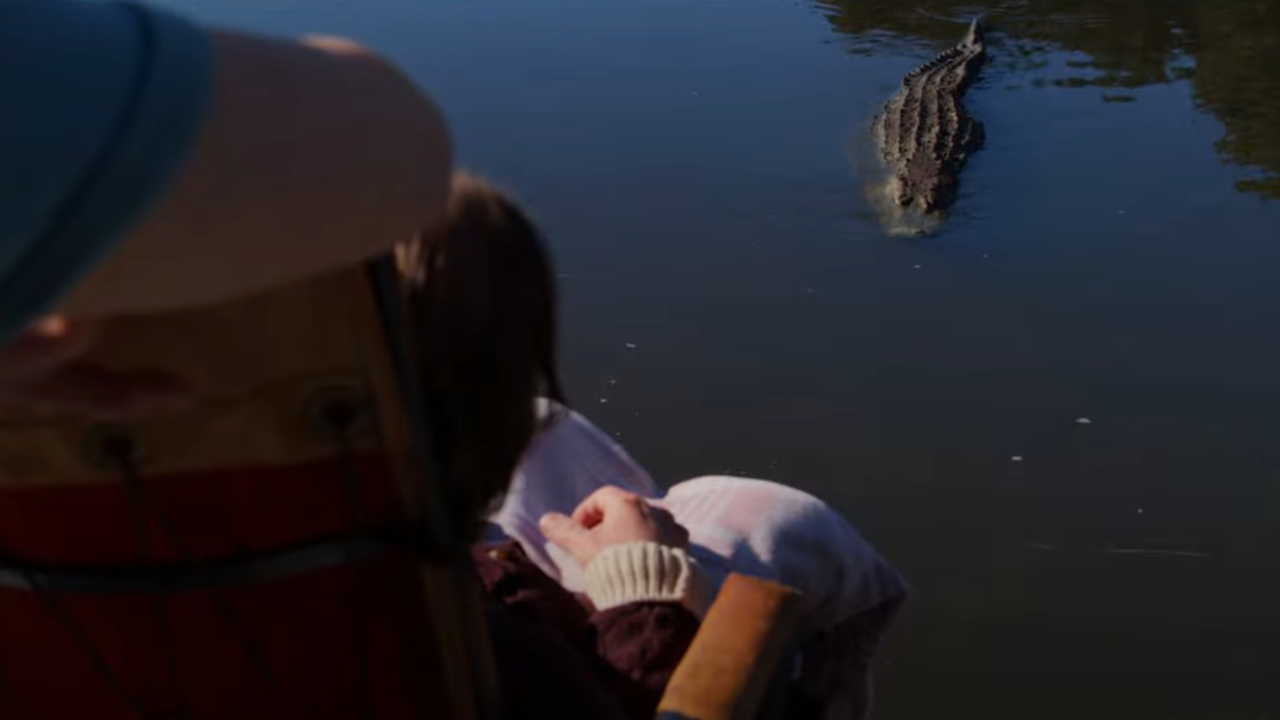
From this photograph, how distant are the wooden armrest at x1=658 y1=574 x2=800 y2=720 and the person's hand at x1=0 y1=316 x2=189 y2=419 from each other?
0.56 metres

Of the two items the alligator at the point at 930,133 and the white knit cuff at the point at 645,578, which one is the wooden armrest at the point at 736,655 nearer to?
the white knit cuff at the point at 645,578

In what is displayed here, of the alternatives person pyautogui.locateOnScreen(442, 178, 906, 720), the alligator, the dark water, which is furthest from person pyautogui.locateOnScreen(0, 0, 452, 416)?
the alligator

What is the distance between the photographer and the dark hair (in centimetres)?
95

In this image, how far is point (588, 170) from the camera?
19.8 ft

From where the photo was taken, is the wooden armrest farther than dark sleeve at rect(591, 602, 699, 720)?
No

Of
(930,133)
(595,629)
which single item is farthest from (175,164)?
(930,133)

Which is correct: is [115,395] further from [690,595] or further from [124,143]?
[690,595]

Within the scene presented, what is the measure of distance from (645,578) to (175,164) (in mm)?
876

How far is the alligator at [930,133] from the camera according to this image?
5914 mm

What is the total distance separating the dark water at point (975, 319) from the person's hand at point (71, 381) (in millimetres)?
1580

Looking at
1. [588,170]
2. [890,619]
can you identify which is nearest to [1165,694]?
[890,619]

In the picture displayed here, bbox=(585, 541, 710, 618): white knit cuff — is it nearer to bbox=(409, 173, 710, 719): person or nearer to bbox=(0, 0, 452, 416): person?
bbox=(409, 173, 710, 719): person

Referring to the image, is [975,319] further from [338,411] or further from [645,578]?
[338,411]

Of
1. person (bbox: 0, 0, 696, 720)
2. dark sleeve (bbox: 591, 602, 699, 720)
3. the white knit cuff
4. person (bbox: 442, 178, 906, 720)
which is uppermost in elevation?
person (bbox: 0, 0, 696, 720)
